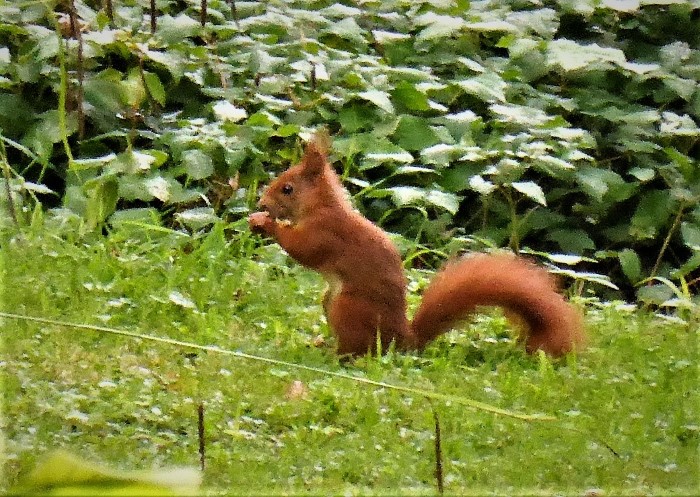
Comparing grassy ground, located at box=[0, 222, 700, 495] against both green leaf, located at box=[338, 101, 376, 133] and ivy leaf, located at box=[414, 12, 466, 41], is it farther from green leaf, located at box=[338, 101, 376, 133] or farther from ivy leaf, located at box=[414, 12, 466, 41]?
ivy leaf, located at box=[414, 12, 466, 41]

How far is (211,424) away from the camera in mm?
1378

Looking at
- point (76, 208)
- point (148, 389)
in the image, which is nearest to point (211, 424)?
point (148, 389)

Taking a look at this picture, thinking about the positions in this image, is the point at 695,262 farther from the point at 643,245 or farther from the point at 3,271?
the point at 3,271

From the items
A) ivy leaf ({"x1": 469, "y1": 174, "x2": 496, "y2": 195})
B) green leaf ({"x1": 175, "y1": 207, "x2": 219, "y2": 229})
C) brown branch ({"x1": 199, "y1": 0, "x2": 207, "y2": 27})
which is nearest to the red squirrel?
green leaf ({"x1": 175, "y1": 207, "x2": 219, "y2": 229})

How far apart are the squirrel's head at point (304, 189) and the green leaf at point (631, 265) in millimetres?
1213

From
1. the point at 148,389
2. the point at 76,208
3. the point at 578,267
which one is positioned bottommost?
the point at 578,267

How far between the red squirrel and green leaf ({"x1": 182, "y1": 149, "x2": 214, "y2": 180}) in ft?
2.50

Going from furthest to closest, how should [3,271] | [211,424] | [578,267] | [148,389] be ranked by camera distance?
[578,267], [3,271], [148,389], [211,424]

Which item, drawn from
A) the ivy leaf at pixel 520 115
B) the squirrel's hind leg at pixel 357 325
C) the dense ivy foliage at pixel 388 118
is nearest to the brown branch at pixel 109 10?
the dense ivy foliage at pixel 388 118

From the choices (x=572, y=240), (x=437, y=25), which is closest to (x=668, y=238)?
(x=572, y=240)

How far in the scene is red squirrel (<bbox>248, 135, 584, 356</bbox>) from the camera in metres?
1.98

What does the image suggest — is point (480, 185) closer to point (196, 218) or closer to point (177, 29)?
point (196, 218)

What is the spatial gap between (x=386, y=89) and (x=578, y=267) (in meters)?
0.77

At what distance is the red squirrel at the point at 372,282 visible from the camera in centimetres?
198
